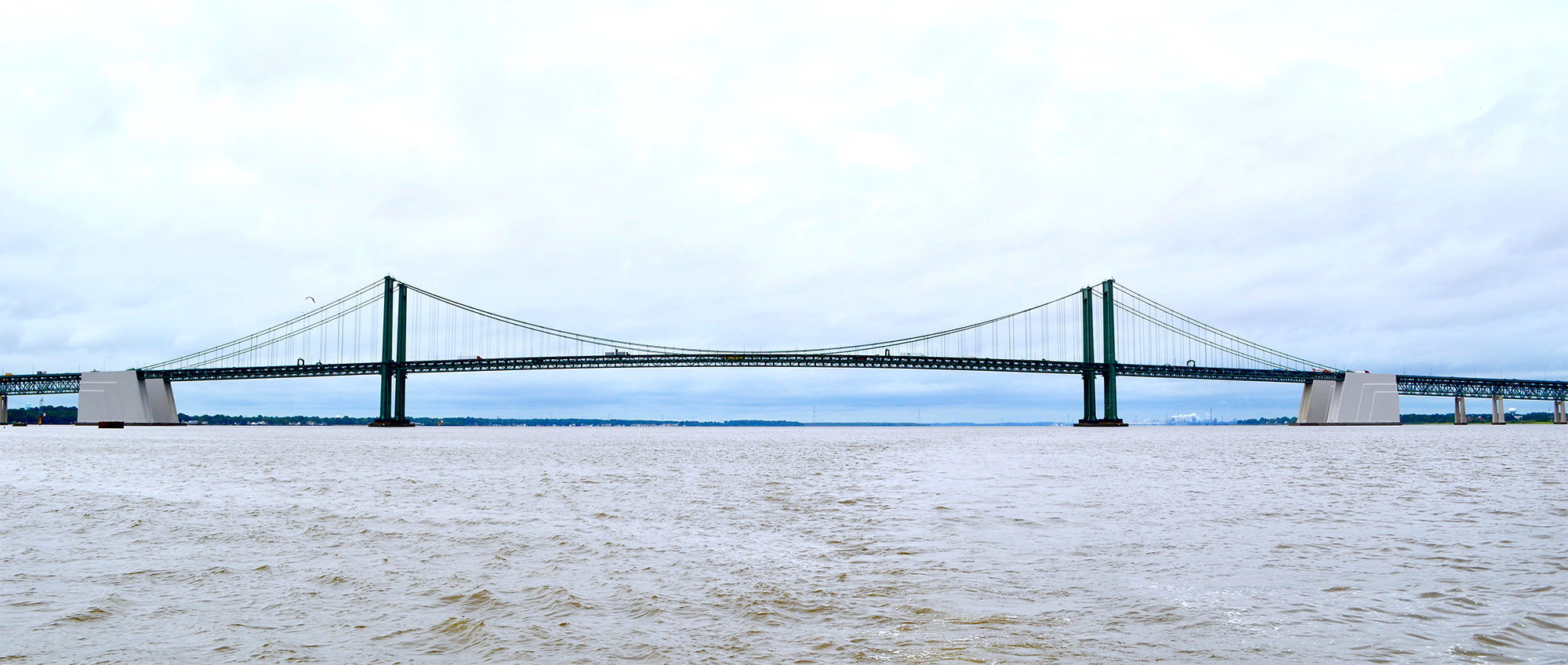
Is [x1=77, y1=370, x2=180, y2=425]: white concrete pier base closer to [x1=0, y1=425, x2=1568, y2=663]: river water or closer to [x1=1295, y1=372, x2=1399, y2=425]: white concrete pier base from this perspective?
[x1=0, y1=425, x2=1568, y2=663]: river water

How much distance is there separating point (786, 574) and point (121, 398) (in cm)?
10030

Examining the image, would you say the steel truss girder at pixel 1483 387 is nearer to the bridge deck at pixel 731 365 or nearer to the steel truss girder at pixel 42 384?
the bridge deck at pixel 731 365

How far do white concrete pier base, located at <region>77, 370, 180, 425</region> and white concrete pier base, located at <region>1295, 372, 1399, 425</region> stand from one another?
367ft

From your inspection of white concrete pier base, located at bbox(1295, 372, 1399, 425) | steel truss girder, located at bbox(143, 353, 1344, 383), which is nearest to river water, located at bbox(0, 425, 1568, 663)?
steel truss girder, located at bbox(143, 353, 1344, 383)

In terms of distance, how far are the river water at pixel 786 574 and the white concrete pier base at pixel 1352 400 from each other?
3280 inches

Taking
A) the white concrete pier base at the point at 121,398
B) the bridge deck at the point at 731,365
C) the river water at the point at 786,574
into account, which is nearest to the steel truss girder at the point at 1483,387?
the bridge deck at the point at 731,365

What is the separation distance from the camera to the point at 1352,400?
292 feet

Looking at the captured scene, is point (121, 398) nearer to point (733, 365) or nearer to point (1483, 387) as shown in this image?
point (733, 365)

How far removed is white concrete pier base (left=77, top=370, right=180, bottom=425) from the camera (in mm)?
85688

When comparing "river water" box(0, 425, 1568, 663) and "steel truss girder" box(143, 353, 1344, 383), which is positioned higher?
"steel truss girder" box(143, 353, 1344, 383)

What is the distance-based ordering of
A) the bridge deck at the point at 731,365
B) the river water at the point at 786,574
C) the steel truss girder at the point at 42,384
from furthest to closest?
the steel truss girder at the point at 42,384
the bridge deck at the point at 731,365
the river water at the point at 786,574

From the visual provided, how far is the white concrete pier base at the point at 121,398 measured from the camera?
85.7 metres

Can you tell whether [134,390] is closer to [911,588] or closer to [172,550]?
[172,550]

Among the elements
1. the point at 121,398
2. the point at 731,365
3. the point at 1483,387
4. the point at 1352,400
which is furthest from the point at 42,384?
the point at 1483,387
